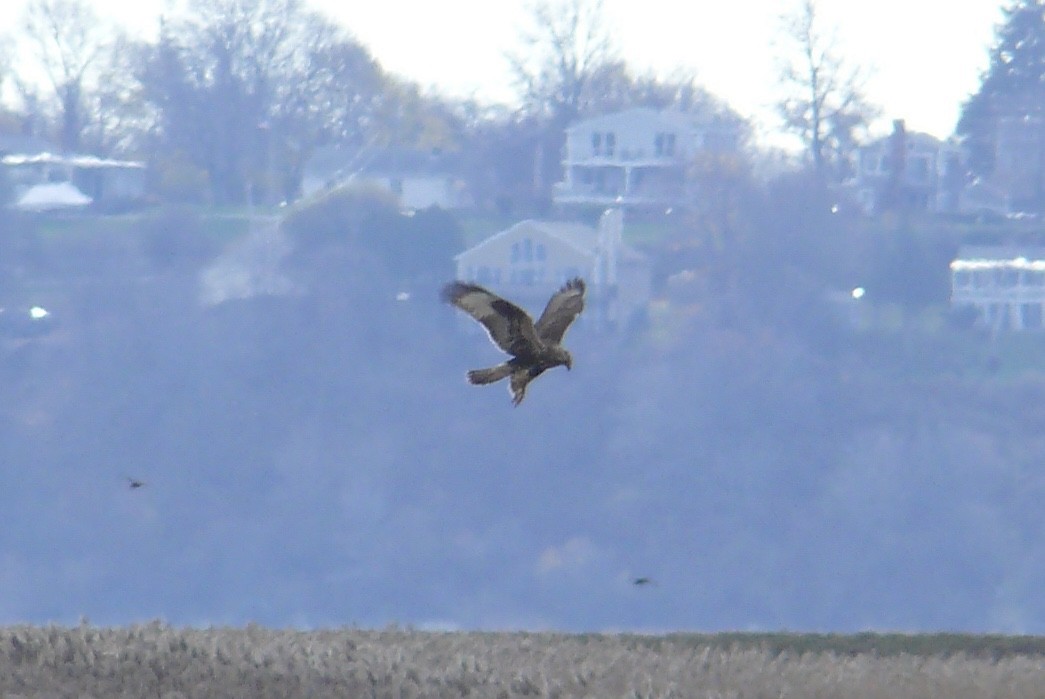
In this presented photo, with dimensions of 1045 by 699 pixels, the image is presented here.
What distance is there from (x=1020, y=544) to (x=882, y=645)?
3768 cm

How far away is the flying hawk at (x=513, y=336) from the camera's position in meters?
7.14

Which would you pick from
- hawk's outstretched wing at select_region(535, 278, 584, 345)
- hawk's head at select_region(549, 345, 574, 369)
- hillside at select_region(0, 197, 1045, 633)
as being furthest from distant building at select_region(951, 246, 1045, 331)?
hawk's head at select_region(549, 345, 574, 369)

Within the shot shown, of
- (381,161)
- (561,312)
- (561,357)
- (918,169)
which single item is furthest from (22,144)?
(561,357)

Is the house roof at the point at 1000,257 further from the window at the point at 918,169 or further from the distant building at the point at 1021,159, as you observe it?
the window at the point at 918,169

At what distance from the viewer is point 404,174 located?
80.6 m

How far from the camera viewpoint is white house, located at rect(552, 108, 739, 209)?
74.1m

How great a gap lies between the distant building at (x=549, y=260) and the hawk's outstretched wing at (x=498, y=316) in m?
56.4

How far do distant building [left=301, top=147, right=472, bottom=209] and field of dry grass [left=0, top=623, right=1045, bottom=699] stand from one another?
64844 mm

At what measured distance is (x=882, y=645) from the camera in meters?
16.3

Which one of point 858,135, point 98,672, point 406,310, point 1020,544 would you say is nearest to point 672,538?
point 1020,544

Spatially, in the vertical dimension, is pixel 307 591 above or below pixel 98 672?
below

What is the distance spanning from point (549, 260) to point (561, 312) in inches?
2312

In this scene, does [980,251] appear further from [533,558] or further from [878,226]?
[533,558]

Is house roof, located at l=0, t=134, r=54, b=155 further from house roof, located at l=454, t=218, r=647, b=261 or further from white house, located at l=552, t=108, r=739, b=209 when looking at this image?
house roof, located at l=454, t=218, r=647, b=261
